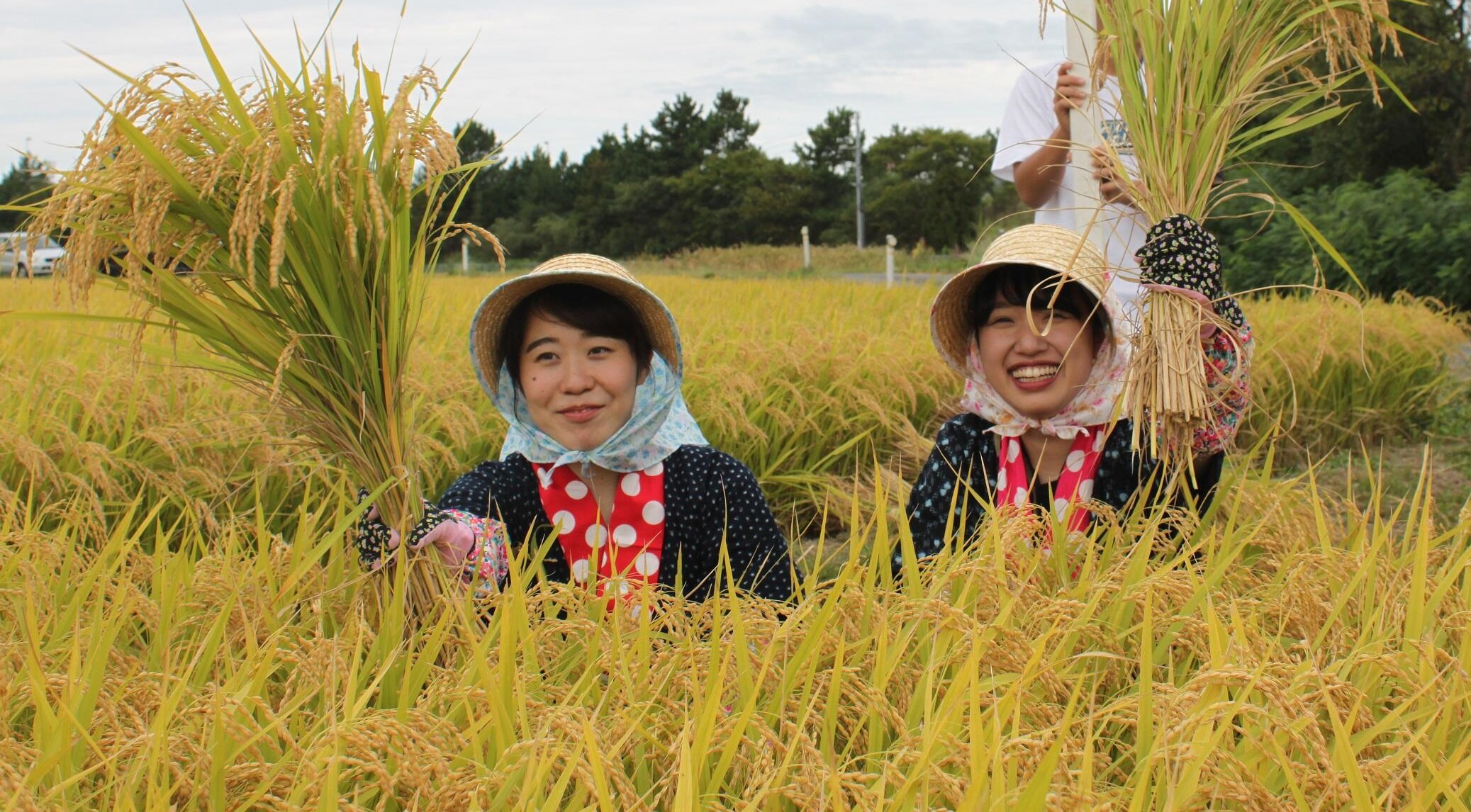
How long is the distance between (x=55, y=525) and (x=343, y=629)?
1.51m

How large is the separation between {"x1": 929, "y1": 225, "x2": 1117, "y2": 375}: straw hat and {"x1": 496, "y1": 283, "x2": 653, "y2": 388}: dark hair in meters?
0.61

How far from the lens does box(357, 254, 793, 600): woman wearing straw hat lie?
2305 mm

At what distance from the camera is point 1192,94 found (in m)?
1.85

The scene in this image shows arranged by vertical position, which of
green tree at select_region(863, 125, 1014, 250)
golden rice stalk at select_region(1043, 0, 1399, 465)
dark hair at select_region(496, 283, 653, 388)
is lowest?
dark hair at select_region(496, 283, 653, 388)

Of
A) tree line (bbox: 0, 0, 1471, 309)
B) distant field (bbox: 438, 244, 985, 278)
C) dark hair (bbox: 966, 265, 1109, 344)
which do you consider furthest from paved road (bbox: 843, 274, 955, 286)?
tree line (bbox: 0, 0, 1471, 309)

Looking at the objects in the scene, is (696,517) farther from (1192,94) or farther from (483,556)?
(1192,94)

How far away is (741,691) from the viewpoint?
4.30 ft

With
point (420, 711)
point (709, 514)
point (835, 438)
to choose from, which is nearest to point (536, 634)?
point (420, 711)

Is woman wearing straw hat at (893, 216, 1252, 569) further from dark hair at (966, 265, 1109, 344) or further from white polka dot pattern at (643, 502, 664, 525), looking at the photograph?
white polka dot pattern at (643, 502, 664, 525)

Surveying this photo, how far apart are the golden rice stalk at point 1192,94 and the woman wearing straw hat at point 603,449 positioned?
86cm

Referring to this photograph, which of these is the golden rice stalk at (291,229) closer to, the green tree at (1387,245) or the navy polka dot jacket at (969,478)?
the navy polka dot jacket at (969,478)

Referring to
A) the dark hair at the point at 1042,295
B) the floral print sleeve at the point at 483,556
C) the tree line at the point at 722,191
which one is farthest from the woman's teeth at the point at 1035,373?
the tree line at the point at 722,191

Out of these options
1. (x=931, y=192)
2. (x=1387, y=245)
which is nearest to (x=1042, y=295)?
(x=1387, y=245)

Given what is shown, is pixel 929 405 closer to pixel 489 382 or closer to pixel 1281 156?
pixel 489 382
